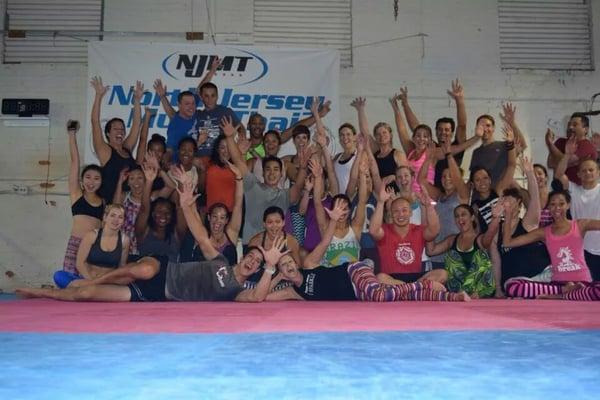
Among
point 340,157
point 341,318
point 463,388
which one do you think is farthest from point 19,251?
point 463,388

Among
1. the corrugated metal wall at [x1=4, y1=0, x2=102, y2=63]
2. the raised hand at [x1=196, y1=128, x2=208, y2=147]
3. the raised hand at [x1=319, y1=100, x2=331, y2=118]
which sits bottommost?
the raised hand at [x1=196, y1=128, x2=208, y2=147]

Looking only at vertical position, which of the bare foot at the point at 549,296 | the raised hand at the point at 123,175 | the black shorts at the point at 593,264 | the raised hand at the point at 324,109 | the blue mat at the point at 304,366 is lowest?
the bare foot at the point at 549,296

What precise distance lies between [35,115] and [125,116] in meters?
1.37

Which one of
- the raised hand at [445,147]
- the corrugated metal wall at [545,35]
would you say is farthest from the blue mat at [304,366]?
the corrugated metal wall at [545,35]

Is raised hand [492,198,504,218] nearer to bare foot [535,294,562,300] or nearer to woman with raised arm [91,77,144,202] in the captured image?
bare foot [535,294,562,300]

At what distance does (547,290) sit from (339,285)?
177 centimetres

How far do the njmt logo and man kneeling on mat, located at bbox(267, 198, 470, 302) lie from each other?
10.1 feet

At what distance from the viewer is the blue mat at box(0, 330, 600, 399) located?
1502 millimetres

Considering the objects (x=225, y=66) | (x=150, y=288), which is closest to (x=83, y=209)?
(x=150, y=288)

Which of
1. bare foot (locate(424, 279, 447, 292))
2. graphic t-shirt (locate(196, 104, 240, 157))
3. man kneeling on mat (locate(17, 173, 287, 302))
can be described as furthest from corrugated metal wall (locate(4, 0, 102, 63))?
bare foot (locate(424, 279, 447, 292))

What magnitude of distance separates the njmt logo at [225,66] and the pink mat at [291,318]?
155 inches

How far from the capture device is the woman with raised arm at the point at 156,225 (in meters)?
5.07

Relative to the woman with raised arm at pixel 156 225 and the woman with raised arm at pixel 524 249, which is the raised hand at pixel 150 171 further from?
the woman with raised arm at pixel 524 249

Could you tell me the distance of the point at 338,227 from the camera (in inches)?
198
